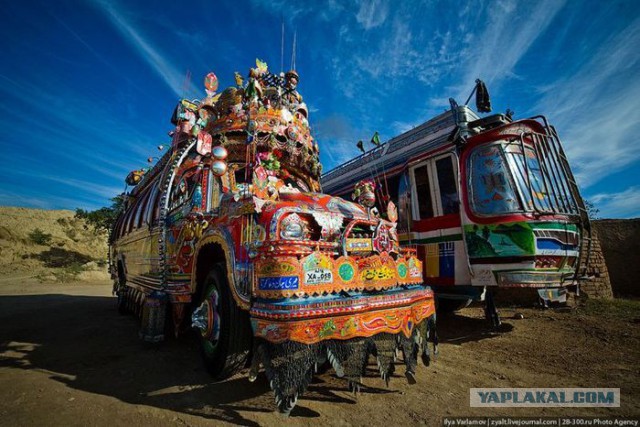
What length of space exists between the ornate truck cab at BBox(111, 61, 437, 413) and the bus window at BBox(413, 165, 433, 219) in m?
2.90

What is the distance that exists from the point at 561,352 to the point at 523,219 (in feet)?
6.51

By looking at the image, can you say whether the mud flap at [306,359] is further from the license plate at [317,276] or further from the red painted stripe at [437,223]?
the red painted stripe at [437,223]

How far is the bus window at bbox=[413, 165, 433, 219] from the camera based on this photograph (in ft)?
20.0

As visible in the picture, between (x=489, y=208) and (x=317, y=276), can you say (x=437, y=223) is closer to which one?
(x=489, y=208)

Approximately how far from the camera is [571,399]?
8.82 ft

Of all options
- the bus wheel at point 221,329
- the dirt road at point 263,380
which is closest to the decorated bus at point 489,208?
the dirt road at point 263,380

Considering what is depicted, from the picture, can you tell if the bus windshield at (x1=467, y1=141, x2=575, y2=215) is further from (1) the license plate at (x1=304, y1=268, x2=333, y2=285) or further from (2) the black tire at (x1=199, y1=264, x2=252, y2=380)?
(2) the black tire at (x1=199, y1=264, x2=252, y2=380)

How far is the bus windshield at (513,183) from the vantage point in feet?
15.5

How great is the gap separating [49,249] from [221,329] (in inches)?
1297

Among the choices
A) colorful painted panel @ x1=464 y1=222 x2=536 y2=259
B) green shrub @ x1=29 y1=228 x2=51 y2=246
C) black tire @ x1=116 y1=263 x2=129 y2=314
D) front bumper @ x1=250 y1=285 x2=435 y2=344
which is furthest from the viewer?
green shrub @ x1=29 y1=228 x2=51 y2=246

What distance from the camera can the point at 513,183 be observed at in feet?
15.8

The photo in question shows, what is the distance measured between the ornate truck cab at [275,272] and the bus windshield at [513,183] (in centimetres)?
254

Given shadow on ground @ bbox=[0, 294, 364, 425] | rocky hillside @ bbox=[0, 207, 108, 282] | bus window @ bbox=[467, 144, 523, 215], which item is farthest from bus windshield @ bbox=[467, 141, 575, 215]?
rocky hillside @ bbox=[0, 207, 108, 282]

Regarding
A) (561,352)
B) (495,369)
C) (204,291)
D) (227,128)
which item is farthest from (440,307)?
(227,128)
